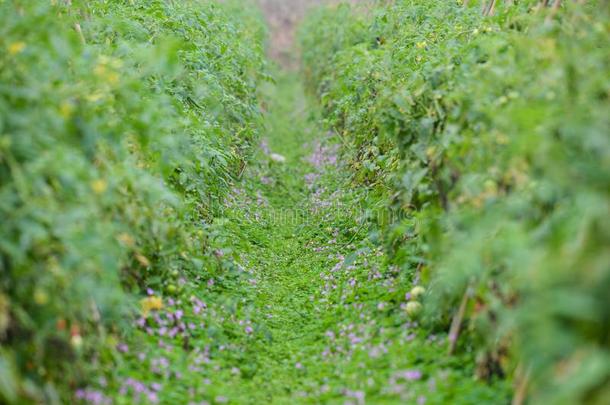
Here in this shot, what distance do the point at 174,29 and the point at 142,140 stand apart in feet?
9.12

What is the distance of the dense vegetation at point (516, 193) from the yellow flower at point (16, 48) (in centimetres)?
185

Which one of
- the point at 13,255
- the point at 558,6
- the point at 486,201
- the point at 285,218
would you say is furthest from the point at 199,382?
the point at 285,218

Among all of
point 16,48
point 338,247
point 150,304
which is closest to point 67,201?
point 16,48

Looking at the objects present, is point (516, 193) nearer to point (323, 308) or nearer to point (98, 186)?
point (98, 186)

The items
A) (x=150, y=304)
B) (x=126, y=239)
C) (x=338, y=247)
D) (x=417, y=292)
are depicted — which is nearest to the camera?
(x=126, y=239)

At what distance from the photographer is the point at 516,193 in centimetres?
238

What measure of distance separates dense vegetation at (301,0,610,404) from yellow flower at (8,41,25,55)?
1.85 metres

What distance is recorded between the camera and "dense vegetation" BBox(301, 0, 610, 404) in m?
1.83

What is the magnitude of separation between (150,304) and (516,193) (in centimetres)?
191

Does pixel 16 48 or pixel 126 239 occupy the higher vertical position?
pixel 16 48

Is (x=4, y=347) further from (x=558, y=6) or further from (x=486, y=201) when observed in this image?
(x=558, y=6)

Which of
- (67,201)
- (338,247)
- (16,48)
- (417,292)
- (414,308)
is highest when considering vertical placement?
(338,247)

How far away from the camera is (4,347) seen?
2.22m

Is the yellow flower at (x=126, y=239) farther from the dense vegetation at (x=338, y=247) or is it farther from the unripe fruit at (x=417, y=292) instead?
the unripe fruit at (x=417, y=292)
